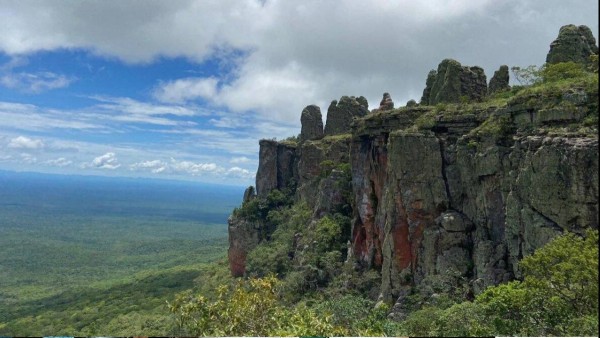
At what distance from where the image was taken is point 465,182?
1181 inches

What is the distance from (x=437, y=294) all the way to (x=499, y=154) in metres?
9.18

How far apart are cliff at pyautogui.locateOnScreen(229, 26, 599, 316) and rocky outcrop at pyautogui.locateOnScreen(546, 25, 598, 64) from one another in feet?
0.57

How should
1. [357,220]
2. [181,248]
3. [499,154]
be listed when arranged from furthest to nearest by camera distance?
[181,248] < [357,220] < [499,154]

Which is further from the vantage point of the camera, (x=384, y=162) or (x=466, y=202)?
(x=384, y=162)

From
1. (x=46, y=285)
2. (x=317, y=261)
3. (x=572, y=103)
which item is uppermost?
(x=572, y=103)

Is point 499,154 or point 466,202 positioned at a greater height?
point 499,154

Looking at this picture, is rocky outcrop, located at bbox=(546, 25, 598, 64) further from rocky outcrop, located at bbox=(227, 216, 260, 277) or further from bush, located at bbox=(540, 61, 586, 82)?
rocky outcrop, located at bbox=(227, 216, 260, 277)

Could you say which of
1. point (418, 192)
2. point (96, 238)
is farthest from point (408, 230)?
point (96, 238)

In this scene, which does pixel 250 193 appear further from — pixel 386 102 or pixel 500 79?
pixel 500 79

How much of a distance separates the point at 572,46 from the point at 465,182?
14.5 metres

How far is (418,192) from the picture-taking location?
31.9m

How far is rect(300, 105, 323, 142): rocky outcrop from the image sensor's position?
65.6 meters

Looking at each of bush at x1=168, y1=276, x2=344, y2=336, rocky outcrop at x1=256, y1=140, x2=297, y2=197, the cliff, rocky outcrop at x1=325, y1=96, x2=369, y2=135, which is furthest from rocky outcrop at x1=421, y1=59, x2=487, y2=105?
rocky outcrop at x1=256, y1=140, x2=297, y2=197

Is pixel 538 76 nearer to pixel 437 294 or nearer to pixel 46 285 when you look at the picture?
pixel 437 294
